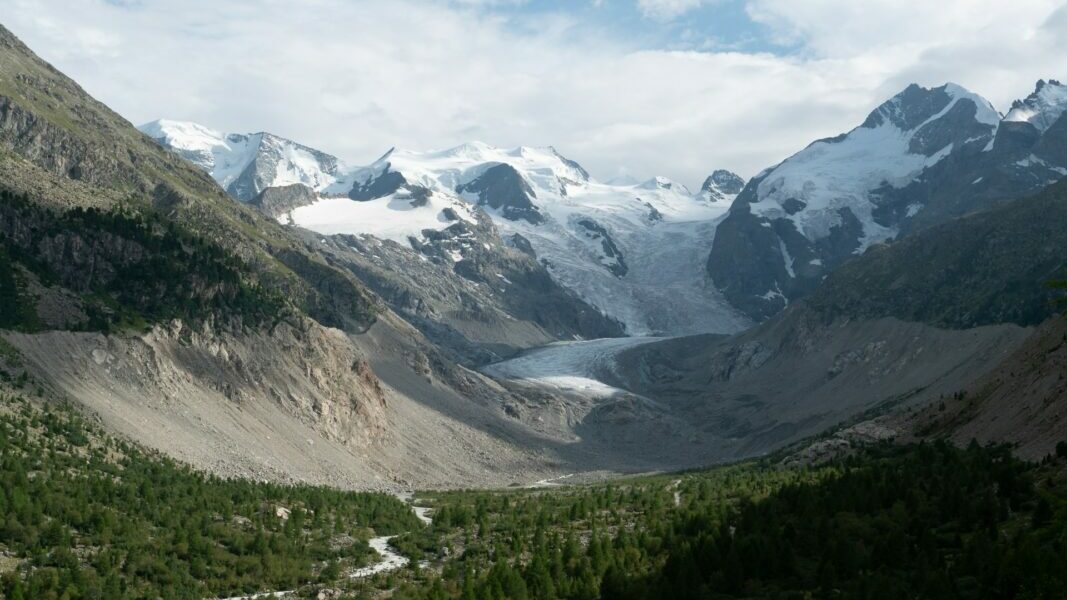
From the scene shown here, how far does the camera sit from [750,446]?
→ 650ft

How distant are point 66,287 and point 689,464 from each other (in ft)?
362

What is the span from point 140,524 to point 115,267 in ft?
212

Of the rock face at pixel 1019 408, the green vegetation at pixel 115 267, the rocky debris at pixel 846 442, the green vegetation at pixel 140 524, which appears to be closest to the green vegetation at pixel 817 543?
the rock face at pixel 1019 408

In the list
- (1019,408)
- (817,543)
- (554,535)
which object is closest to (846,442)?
(1019,408)

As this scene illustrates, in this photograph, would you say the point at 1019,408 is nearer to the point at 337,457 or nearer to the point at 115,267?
the point at 337,457

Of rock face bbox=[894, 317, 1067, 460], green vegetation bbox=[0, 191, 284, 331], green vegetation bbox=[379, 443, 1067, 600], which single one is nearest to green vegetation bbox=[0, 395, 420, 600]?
green vegetation bbox=[379, 443, 1067, 600]

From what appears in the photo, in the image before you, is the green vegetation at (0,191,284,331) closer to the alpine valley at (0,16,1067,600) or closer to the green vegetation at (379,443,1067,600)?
the alpine valley at (0,16,1067,600)

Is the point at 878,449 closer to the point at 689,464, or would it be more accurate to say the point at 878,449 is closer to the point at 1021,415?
the point at 1021,415

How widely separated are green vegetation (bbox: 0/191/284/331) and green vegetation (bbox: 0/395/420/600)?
26.1 metres

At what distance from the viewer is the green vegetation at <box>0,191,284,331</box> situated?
118 meters

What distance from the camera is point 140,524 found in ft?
234

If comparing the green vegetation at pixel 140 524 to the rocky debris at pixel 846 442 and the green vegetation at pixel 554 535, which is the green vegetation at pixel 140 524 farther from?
the rocky debris at pixel 846 442

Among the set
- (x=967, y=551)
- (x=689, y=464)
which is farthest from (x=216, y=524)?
(x=689, y=464)

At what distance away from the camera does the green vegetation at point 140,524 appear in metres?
61.9
